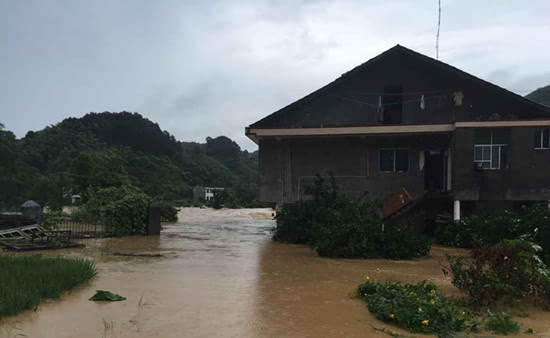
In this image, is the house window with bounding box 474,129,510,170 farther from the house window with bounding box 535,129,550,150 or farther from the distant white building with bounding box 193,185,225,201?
the distant white building with bounding box 193,185,225,201

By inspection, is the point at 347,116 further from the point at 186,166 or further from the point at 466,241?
the point at 186,166

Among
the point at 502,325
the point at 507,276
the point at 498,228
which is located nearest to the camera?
the point at 502,325

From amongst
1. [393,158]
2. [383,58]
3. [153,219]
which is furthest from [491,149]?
[153,219]

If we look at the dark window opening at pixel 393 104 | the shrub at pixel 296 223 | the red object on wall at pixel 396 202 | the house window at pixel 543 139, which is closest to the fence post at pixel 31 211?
the shrub at pixel 296 223

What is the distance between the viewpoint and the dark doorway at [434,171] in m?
20.7

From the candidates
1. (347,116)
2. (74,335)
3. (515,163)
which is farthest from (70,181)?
(74,335)

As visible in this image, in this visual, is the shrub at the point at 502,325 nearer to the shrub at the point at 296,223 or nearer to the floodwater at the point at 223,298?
the floodwater at the point at 223,298

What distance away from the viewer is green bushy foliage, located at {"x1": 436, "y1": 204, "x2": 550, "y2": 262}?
41.7 feet

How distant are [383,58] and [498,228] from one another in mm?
8562

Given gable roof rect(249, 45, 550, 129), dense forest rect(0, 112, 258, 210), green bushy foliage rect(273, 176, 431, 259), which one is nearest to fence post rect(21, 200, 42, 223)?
gable roof rect(249, 45, 550, 129)

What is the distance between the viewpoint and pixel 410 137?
65.8 feet

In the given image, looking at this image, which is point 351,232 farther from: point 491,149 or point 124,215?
point 124,215

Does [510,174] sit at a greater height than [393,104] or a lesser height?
lesser

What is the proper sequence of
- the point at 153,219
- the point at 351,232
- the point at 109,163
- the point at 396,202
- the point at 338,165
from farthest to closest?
1. the point at 109,163
2. the point at 153,219
3. the point at 338,165
4. the point at 396,202
5. the point at 351,232
